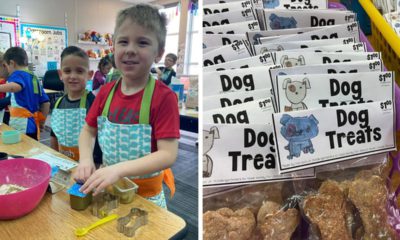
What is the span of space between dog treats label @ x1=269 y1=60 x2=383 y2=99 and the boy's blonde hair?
0.43 meters

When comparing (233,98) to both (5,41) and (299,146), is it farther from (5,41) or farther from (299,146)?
(5,41)

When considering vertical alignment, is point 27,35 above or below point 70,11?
below

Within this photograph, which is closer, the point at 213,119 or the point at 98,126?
the point at 213,119

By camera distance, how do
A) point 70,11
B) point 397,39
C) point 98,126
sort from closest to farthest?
1. point 397,39
2. point 98,126
3. point 70,11

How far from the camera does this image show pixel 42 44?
5289mm

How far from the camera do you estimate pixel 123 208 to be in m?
0.72

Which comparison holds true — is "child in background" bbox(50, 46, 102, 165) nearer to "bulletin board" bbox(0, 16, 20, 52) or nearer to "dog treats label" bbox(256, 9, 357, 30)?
"dog treats label" bbox(256, 9, 357, 30)

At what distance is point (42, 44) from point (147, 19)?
5.19 metres

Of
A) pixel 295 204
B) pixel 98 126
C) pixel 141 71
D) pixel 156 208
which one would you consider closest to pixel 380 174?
pixel 295 204

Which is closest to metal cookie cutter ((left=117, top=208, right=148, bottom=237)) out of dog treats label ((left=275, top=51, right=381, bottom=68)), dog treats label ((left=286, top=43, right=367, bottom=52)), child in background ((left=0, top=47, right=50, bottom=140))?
dog treats label ((left=275, top=51, right=381, bottom=68))

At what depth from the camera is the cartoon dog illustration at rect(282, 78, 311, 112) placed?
1.99ft

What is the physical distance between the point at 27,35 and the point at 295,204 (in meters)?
5.62

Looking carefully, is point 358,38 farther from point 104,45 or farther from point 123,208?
point 104,45

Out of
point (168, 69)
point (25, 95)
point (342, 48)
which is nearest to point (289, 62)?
point (342, 48)
